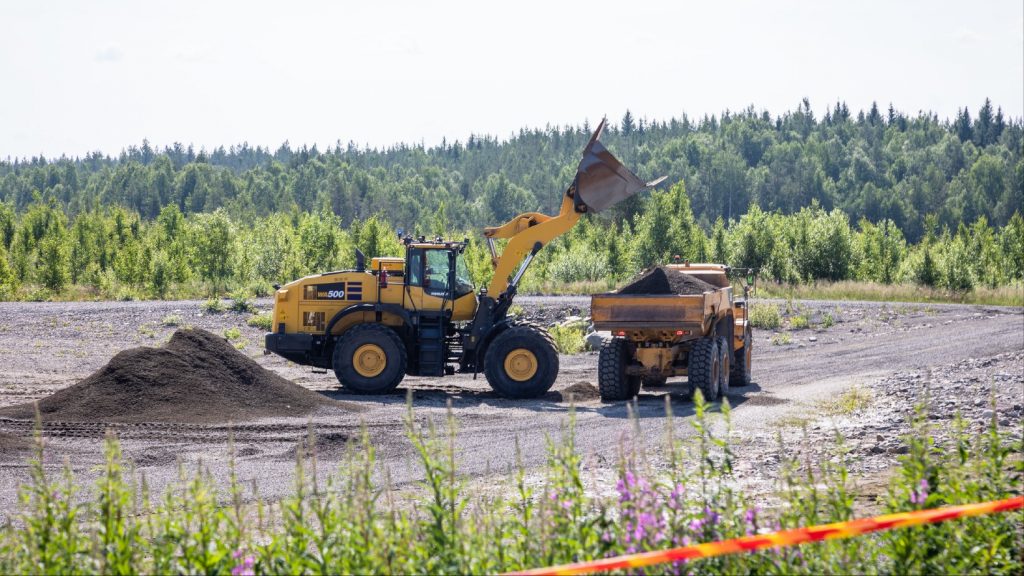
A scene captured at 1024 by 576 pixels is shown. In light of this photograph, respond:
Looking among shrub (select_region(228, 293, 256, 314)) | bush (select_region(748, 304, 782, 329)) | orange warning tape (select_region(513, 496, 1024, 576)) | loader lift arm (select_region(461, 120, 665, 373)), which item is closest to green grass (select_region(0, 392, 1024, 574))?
orange warning tape (select_region(513, 496, 1024, 576))

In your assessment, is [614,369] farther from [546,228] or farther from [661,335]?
[546,228]

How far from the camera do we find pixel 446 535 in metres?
5.67

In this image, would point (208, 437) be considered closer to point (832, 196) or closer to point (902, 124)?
point (832, 196)

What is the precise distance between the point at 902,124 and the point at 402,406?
19159cm

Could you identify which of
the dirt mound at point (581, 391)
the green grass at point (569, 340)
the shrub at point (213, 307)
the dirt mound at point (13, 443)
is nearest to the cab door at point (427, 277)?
the dirt mound at point (581, 391)

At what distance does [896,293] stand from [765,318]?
16446mm

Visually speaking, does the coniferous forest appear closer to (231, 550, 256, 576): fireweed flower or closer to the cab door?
the cab door

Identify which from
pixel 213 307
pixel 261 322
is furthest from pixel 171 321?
pixel 213 307

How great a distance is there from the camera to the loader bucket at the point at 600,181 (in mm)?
18703

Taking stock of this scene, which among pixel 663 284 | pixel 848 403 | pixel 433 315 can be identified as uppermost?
pixel 663 284

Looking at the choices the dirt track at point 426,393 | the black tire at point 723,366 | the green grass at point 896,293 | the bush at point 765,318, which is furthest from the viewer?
the green grass at point 896,293

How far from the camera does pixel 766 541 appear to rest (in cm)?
520

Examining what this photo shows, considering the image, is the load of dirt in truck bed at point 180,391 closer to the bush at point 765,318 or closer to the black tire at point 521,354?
the black tire at point 521,354

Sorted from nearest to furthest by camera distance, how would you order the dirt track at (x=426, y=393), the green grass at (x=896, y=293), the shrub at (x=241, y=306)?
1. the dirt track at (x=426, y=393)
2. the shrub at (x=241, y=306)
3. the green grass at (x=896, y=293)
